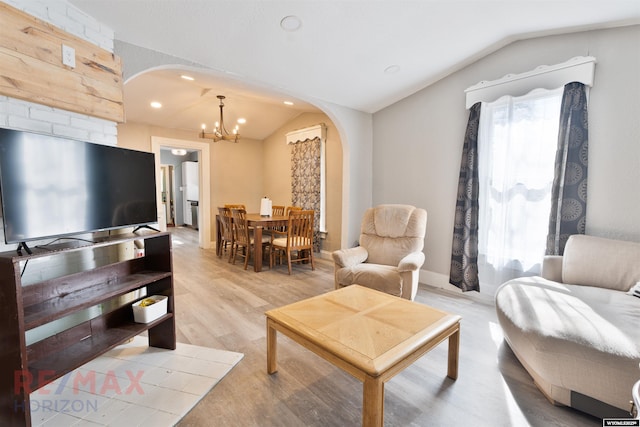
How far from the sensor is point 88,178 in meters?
1.70

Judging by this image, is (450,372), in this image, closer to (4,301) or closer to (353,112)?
(4,301)

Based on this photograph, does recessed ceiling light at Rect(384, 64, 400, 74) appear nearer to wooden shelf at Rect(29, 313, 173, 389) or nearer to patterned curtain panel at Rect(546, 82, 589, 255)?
patterned curtain panel at Rect(546, 82, 589, 255)

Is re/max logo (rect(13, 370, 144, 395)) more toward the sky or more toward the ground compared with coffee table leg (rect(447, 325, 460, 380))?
more toward the ground

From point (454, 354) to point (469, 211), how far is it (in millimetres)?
1846

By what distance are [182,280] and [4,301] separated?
263 centimetres

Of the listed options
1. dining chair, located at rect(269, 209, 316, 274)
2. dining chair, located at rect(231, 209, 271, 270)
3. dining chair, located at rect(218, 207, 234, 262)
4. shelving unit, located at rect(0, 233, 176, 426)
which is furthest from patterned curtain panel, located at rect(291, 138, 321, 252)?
shelving unit, located at rect(0, 233, 176, 426)

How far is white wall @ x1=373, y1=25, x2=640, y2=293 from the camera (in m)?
2.31

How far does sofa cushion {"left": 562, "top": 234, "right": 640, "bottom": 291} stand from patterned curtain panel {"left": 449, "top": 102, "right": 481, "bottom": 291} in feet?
2.83

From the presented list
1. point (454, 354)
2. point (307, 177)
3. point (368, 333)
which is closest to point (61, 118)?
point (368, 333)

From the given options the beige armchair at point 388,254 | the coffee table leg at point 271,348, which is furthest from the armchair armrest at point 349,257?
the coffee table leg at point 271,348

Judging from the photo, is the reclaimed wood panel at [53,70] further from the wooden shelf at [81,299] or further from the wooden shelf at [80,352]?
the wooden shelf at [80,352]

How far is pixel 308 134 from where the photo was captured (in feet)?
16.6

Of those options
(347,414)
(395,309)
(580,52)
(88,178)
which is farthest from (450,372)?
(580,52)

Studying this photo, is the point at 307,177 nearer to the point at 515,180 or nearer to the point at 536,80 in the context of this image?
the point at 515,180
